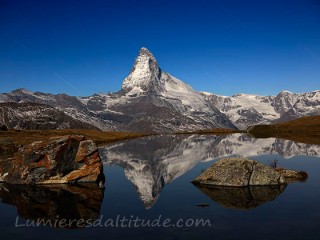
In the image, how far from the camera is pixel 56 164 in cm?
5119

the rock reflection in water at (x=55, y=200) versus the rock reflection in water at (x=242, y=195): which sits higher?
the rock reflection in water at (x=242, y=195)

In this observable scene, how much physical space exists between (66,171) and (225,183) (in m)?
21.2

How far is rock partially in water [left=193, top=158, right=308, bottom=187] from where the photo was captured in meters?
46.3

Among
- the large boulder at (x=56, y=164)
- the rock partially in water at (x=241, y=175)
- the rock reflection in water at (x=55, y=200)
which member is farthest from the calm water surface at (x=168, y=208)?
the large boulder at (x=56, y=164)

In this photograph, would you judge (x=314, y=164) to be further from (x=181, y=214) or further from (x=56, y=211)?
(x=56, y=211)

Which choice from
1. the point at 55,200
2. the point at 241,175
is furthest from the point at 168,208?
the point at 241,175

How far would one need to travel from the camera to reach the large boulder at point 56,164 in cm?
5088

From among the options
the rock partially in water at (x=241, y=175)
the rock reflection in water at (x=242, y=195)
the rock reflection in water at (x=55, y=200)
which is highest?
the rock partially in water at (x=241, y=175)

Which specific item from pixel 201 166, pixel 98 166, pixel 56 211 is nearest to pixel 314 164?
pixel 201 166

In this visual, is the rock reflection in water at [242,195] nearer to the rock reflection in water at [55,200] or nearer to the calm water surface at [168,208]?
the calm water surface at [168,208]

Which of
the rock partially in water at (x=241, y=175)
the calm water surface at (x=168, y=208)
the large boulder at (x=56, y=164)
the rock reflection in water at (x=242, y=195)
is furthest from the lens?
the large boulder at (x=56, y=164)

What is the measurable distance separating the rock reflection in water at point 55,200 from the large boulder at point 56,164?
1731 millimetres

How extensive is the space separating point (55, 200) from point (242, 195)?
64.4 feet

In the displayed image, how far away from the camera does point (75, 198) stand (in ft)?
135
